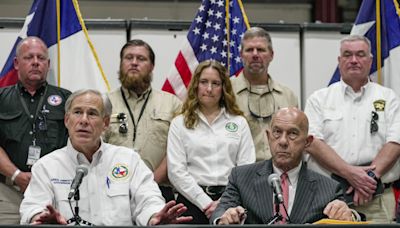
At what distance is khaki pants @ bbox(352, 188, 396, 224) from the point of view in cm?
564

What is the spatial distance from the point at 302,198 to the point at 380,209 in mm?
1375

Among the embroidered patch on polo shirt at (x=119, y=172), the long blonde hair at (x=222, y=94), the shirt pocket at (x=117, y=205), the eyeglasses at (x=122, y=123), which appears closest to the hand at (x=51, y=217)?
the shirt pocket at (x=117, y=205)

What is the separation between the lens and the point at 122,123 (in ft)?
18.5

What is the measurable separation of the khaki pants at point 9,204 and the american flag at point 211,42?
1574 millimetres

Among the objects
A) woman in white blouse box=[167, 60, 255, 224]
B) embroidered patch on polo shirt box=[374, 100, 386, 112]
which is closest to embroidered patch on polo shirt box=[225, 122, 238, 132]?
woman in white blouse box=[167, 60, 255, 224]

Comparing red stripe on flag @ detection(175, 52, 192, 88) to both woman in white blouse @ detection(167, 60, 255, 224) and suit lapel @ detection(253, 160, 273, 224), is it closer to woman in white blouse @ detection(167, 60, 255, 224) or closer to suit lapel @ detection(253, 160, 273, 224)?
woman in white blouse @ detection(167, 60, 255, 224)

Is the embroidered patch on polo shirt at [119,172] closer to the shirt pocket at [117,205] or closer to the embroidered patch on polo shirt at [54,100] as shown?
the shirt pocket at [117,205]

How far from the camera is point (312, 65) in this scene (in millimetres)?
7094

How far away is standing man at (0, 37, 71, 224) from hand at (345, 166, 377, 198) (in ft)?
6.70

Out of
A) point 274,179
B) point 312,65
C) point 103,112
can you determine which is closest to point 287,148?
point 274,179

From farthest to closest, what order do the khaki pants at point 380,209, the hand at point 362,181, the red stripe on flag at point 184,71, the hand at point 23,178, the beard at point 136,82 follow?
the red stripe on flag at point 184,71
the beard at point 136,82
the khaki pants at point 380,209
the hand at point 362,181
the hand at point 23,178

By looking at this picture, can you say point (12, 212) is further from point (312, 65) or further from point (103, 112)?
point (312, 65)

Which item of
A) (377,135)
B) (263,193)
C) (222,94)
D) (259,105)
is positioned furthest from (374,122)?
(263,193)

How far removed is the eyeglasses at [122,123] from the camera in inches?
221
